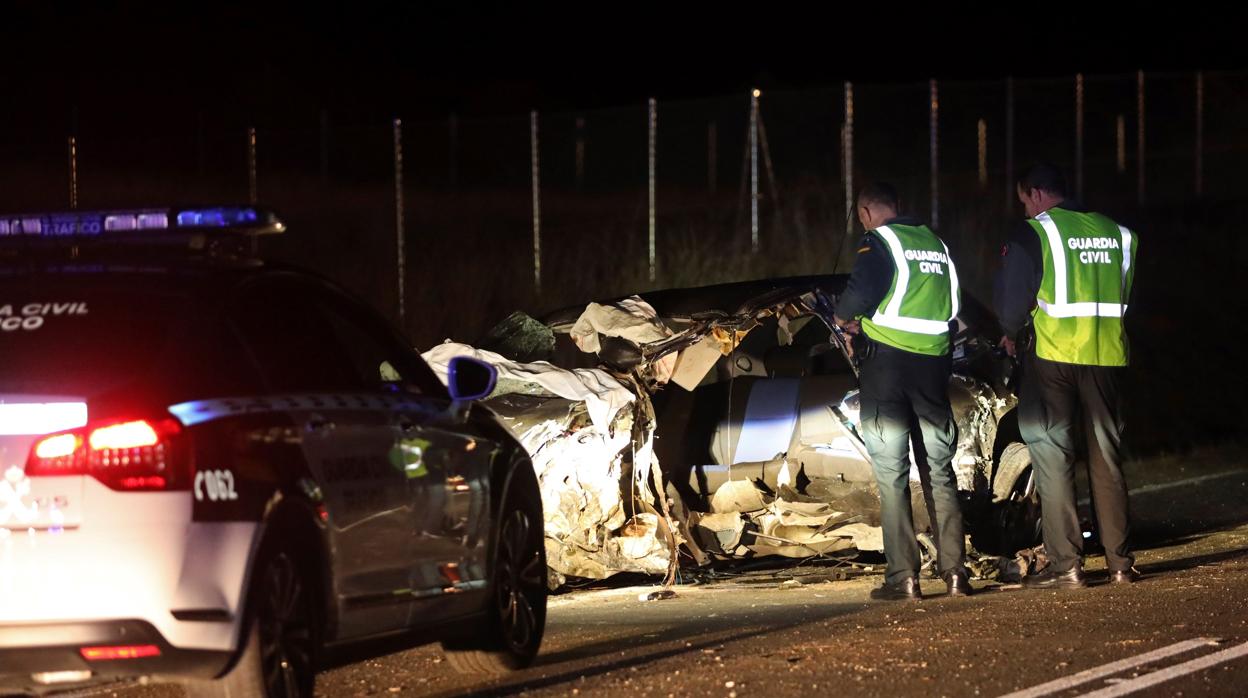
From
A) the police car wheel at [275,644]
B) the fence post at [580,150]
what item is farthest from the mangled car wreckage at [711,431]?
the fence post at [580,150]

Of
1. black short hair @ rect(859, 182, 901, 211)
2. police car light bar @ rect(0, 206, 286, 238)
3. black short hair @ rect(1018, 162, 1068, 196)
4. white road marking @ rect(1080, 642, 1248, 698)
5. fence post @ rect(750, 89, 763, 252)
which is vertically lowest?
white road marking @ rect(1080, 642, 1248, 698)

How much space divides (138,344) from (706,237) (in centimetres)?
1892

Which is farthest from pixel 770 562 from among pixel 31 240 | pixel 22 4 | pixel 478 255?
pixel 22 4

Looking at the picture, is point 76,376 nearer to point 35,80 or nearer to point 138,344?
point 138,344

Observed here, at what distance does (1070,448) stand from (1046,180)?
1.34m

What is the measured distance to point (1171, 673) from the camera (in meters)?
7.26

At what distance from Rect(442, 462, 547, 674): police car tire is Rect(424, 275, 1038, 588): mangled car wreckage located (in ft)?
6.67

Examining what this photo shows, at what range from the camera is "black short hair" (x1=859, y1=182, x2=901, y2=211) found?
32.2 feet

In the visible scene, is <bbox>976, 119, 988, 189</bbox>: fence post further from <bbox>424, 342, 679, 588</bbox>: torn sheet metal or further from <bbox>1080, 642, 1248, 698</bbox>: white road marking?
<bbox>1080, 642, 1248, 698</bbox>: white road marking

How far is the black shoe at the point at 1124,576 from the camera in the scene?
33.0 ft

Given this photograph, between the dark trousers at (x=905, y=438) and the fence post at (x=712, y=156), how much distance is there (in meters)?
18.3

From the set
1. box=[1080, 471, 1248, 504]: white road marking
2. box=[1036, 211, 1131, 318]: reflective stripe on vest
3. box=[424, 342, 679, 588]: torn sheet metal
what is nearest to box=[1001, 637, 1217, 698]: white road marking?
box=[1036, 211, 1131, 318]: reflective stripe on vest

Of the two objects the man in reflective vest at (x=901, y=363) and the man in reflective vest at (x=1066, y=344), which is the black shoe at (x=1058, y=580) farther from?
the man in reflective vest at (x=901, y=363)

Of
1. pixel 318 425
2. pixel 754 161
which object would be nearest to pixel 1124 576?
pixel 318 425
